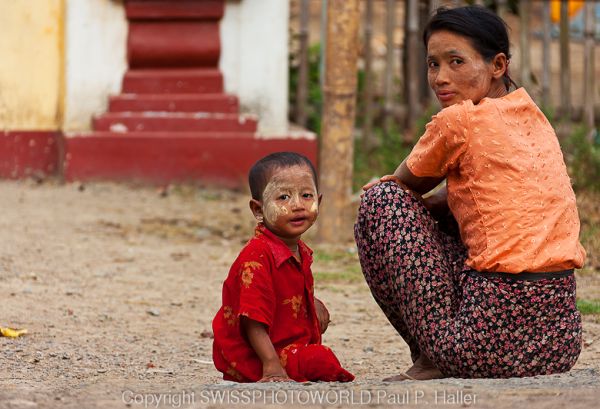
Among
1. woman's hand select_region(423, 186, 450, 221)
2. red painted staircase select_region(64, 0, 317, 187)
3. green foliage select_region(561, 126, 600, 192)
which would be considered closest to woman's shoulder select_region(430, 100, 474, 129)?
woman's hand select_region(423, 186, 450, 221)

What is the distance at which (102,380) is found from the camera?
12.1 feet

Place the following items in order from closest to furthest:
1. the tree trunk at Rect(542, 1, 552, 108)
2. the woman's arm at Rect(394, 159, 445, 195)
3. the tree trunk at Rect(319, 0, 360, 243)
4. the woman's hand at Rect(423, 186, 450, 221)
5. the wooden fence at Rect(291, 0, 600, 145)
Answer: the woman's arm at Rect(394, 159, 445, 195), the woman's hand at Rect(423, 186, 450, 221), the tree trunk at Rect(319, 0, 360, 243), the wooden fence at Rect(291, 0, 600, 145), the tree trunk at Rect(542, 1, 552, 108)

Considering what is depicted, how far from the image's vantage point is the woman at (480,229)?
10.3ft

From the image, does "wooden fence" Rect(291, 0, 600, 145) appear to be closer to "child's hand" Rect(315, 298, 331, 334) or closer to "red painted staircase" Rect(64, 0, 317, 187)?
"red painted staircase" Rect(64, 0, 317, 187)

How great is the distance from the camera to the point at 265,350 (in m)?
3.17

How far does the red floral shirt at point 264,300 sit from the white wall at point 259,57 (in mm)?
4745

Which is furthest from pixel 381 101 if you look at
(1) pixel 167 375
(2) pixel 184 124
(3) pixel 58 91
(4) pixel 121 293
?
(1) pixel 167 375

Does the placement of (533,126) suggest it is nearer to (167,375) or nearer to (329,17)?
(167,375)

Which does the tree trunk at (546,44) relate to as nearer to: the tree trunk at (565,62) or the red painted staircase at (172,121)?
the tree trunk at (565,62)

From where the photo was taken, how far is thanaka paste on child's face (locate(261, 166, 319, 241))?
3.25 meters

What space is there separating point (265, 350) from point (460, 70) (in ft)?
3.26

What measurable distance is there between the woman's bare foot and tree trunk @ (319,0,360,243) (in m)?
2.80

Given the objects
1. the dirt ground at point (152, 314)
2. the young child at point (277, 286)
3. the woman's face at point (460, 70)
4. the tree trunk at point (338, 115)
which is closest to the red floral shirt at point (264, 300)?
the young child at point (277, 286)

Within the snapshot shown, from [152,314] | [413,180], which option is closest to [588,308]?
[413,180]
